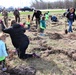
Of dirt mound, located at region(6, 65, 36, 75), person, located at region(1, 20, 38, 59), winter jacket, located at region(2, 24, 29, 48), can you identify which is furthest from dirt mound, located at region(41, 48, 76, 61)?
dirt mound, located at region(6, 65, 36, 75)

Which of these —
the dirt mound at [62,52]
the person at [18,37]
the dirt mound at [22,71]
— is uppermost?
the person at [18,37]

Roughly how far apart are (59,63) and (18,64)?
4.21 ft

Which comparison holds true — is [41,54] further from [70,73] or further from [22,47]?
[70,73]

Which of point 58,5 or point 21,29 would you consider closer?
point 21,29

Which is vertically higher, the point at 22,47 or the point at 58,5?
the point at 22,47

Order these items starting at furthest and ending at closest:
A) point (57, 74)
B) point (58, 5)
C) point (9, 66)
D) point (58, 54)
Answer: point (58, 5) → point (58, 54) → point (9, 66) → point (57, 74)

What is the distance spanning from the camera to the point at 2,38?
285 inches

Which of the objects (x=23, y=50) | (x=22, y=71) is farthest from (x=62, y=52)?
(x=22, y=71)

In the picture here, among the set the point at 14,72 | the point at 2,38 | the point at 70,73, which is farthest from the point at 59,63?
the point at 2,38

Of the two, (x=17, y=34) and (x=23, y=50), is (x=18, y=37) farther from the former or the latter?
(x=23, y=50)

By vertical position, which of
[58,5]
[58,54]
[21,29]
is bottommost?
[58,5]

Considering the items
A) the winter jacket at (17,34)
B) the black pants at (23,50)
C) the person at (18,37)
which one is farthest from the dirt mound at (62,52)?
the winter jacket at (17,34)

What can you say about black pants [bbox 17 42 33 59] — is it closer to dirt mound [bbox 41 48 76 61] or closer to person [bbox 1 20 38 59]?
person [bbox 1 20 38 59]

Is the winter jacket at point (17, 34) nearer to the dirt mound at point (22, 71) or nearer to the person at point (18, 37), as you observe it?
the person at point (18, 37)
